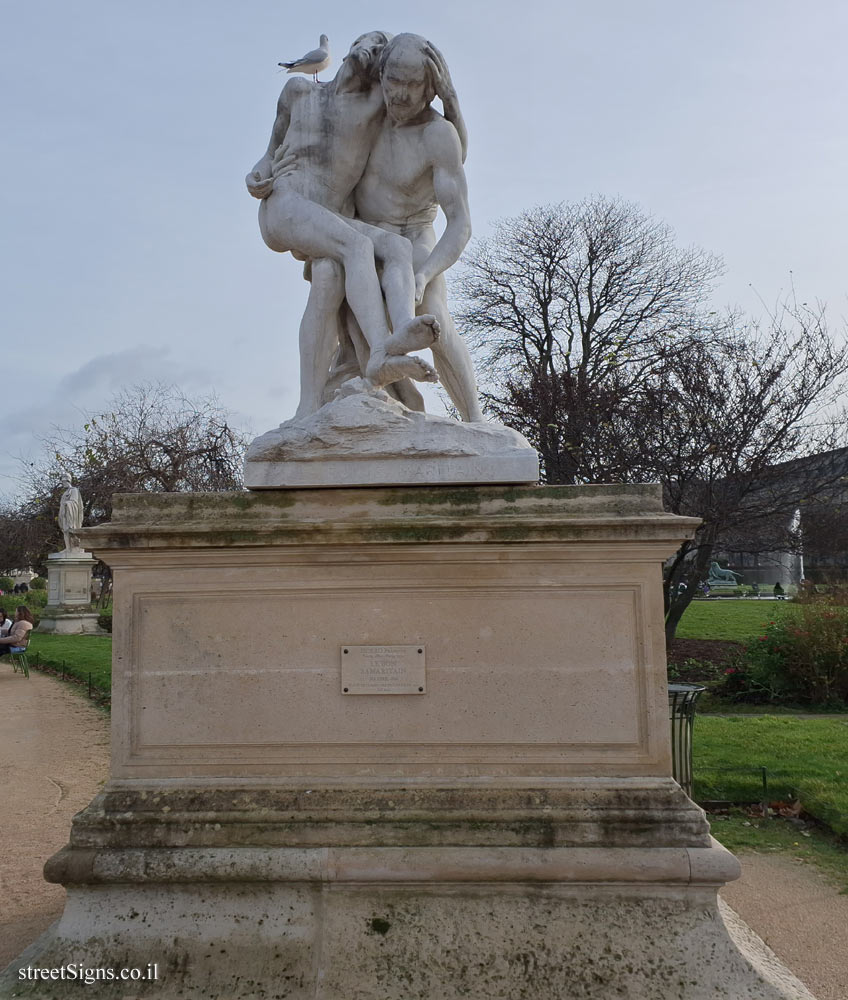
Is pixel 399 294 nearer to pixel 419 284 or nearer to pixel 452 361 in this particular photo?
pixel 419 284

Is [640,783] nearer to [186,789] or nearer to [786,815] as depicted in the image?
[186,789]

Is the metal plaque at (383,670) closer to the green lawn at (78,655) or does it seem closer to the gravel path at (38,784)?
the gravel path at (38,784)

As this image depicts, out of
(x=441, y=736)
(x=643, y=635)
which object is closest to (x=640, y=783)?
(x=643, y=635)

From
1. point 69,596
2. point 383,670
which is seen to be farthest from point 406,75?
point 69,596

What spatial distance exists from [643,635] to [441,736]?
34.7 inches

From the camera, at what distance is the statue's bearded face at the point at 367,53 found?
13.2 feet

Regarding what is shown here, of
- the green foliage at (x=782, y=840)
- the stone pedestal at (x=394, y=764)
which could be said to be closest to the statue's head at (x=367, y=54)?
the stone pedestal at (x=394, y=764)

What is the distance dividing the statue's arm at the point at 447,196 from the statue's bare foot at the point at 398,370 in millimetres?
529

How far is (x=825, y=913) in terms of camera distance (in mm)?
3980

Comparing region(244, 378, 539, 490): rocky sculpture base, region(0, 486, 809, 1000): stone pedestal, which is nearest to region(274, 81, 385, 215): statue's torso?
region(244, 378, 539, 490): rocky sculpture base

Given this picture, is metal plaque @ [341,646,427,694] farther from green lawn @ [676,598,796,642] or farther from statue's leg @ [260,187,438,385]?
green lawn @ [676,598,796,642]

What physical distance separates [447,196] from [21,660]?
13243 millimetres

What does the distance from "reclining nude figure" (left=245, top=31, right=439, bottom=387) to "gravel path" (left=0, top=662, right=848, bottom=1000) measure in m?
3.23

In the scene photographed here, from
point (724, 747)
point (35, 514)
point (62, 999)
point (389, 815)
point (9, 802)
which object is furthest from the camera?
point (35, 514)
